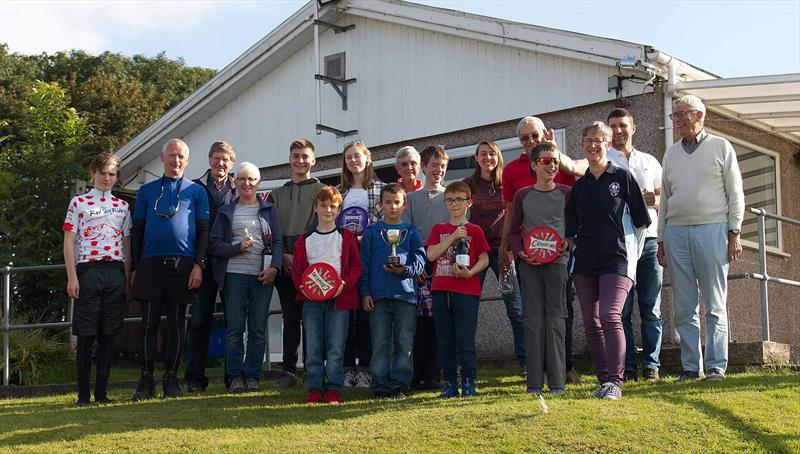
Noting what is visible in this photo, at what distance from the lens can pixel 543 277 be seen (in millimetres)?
7664

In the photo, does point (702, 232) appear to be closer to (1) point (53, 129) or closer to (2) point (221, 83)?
(2) point (221, 83)

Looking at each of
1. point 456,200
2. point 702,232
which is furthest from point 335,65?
point 702,232

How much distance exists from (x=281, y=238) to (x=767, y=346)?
416 cm

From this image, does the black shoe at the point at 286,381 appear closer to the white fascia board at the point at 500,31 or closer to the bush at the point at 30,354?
the bush at the point at 30,354

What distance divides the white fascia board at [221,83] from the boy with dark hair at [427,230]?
6.54 metres

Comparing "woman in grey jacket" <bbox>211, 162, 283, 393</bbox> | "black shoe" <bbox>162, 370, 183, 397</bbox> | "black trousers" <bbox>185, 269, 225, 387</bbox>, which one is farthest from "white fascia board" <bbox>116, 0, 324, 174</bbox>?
"black shoe" <bbox>162, 370, 183, 397</bbox>

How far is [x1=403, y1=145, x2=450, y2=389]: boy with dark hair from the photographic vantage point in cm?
847

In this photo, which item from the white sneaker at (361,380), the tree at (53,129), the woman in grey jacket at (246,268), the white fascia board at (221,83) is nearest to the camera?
the woman in grey jacket at (246,268)

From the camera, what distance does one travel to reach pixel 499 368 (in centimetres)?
1169

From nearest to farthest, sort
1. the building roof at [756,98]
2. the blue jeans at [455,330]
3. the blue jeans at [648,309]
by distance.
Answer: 1. the blue jeans at [455,330]
2. the blue jeans at [648,309]
3. the building roof at [756,98]

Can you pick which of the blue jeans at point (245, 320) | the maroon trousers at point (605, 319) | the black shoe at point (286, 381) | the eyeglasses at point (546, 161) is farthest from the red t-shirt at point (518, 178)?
the black shoe at point (286, 381)

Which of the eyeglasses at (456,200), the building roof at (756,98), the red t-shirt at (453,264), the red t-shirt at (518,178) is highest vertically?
the building roof at (756,98)

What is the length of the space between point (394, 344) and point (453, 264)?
77 cm

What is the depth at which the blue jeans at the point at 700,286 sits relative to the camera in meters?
8.01
